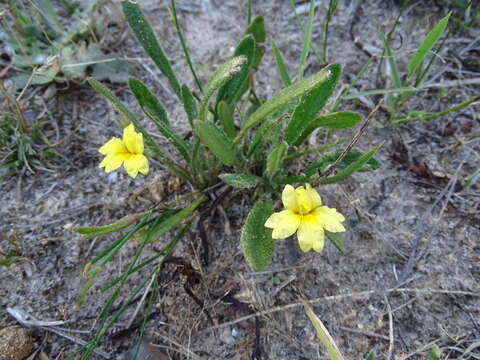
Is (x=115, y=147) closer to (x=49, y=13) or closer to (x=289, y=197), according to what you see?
(x=289, y=197)

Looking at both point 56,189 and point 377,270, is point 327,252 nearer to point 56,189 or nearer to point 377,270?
point 377,270

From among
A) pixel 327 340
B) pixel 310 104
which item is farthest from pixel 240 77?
pixel 327 340

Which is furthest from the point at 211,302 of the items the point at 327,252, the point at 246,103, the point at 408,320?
the point at 246,103

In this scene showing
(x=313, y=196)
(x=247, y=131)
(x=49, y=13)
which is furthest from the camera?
(x=49, y=13)

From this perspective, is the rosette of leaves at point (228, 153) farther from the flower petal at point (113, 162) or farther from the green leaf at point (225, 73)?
the flower petal at point (113, 162)

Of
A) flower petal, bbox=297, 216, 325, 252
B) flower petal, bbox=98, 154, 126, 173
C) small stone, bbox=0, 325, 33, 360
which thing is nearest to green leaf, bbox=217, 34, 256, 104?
flower petal, bbox=98, 154, 126, 173

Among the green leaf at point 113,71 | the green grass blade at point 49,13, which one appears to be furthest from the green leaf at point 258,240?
the green grass blade at point 49,13
